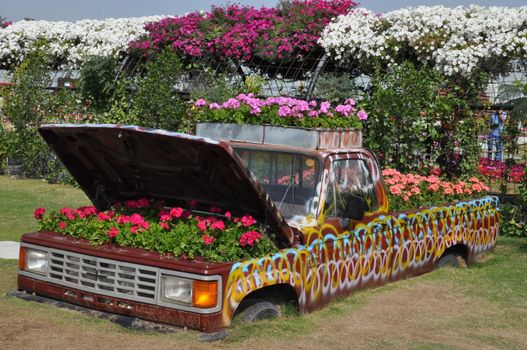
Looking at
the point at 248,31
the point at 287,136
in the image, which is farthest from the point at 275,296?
the point at 248,31

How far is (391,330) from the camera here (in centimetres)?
625

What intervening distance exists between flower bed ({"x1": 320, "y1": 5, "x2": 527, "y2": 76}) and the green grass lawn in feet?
19.2

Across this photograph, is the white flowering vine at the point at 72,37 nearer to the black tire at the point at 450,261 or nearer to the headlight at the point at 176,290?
the black tire at the point at 450,261

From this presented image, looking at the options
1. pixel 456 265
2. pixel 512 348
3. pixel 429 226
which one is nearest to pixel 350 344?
pixel 512 348

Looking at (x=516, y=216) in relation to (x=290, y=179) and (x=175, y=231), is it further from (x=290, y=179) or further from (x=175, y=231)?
(x=175, y=231)

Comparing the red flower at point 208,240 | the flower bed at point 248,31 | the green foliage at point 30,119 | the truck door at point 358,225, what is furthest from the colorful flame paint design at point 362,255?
the green foliage at point 30,119

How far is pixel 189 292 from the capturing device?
543 cm

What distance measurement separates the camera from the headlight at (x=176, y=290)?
5.45 meters

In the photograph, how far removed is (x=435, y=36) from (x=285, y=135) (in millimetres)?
7569

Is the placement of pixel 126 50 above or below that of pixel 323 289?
above

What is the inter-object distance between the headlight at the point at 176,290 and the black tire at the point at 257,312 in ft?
1.69

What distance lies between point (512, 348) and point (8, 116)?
15.2m

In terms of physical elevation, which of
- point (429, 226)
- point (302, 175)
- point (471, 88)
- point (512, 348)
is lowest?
point (512, 348)

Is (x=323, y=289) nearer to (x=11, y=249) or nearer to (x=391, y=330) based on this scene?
(x=391, y=330)
